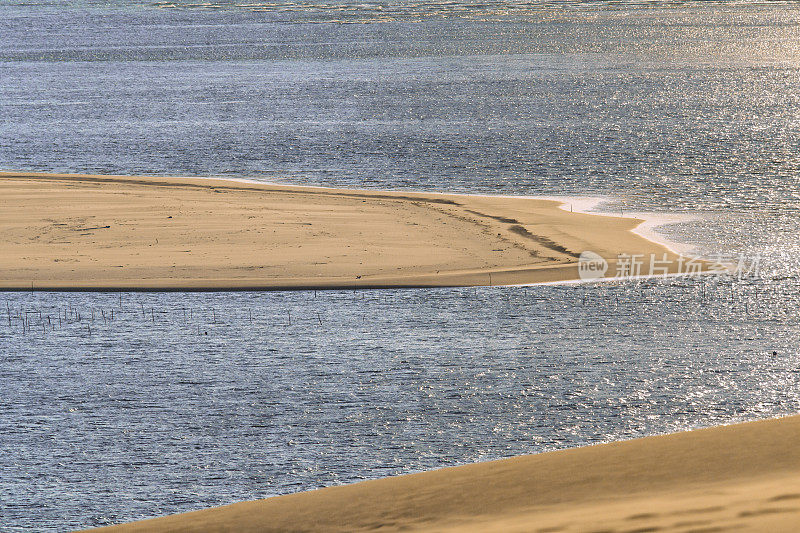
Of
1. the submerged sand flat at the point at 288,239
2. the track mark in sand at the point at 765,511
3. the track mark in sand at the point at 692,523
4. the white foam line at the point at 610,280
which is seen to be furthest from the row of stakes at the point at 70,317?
the track mark in sand at the point at 765,511

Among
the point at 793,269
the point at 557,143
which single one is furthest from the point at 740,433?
the point at 557,143

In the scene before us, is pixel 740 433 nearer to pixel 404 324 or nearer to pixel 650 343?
pixel 650 343

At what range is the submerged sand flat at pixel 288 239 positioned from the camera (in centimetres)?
1802

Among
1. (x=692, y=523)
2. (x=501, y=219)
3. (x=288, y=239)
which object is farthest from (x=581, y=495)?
(x=501, y=219)

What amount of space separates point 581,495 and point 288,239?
40.9 ft

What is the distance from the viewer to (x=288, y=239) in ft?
66.7

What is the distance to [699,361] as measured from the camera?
1340cm

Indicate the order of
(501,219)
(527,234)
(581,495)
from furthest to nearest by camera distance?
(501,219) → (527,234) → (581,495)

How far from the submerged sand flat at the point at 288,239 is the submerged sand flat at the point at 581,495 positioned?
8244 mm

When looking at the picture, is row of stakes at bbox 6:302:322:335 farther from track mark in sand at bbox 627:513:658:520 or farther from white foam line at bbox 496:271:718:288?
track mark in sand at bbox 627:513:658:520

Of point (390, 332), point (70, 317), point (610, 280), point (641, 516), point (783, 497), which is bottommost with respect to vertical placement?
point (70, 317)

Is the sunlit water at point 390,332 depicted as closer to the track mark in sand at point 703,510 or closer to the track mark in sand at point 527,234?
the track mark in sand at point 527,234

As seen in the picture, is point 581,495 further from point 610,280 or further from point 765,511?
point 610,280

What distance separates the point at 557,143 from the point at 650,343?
21154 millimetres
